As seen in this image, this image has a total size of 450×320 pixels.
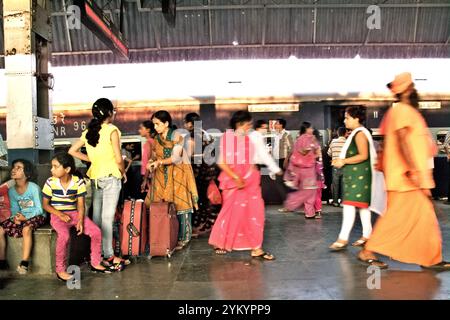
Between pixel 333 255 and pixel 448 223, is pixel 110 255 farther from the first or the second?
pixel 448 223

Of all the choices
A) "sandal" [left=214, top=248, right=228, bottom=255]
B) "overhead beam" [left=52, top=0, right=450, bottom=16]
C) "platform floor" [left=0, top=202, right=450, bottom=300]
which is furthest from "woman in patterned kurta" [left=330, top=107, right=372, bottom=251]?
"overhead beam" [left=52, top=0, right=450, bottom=16]

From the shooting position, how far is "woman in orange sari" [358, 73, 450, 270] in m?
3.85

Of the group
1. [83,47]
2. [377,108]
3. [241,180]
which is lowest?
[241,180]

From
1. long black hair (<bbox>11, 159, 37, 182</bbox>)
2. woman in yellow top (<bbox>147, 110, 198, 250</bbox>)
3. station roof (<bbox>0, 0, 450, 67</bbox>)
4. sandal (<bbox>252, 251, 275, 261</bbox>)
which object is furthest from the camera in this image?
station roof (<bbox>0, 0, 450, 67</bbox>)

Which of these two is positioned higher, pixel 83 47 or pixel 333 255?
pixel 83 47

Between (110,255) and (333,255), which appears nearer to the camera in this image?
(110,255)

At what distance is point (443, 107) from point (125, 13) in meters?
8.07

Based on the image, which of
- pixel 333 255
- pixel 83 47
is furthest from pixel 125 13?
pixel 333 255

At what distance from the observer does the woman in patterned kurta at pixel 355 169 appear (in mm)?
4680

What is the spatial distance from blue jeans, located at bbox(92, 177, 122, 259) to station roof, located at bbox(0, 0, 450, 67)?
7.60 m
